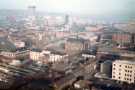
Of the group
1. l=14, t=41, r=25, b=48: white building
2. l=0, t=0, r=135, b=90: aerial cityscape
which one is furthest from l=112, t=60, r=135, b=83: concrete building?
l=14, t=41, r=25, b=48: white building

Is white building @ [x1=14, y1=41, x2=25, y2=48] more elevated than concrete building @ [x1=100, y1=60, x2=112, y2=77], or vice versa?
white building @ [x1=14, y1=41, x2=25, y2=48]

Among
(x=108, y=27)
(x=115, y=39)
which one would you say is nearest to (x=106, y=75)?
(x=115, y=39)

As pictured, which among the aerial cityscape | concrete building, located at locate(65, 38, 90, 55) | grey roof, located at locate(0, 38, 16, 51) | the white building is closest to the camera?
the aerial cityscape

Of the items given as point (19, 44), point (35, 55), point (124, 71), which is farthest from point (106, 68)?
point (19, 44)

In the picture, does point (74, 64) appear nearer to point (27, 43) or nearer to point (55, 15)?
point (27, 43)

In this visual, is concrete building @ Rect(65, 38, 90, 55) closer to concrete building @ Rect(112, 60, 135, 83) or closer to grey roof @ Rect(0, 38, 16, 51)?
grey roof @ Rect(0, 38, 16, 51)

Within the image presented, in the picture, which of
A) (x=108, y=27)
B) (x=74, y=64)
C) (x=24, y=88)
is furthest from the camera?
(x=108, y=27)

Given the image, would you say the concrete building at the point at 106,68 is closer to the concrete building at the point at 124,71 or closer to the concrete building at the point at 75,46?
the concrete building at the point at 124,71

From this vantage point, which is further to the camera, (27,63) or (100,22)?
(100,22)
